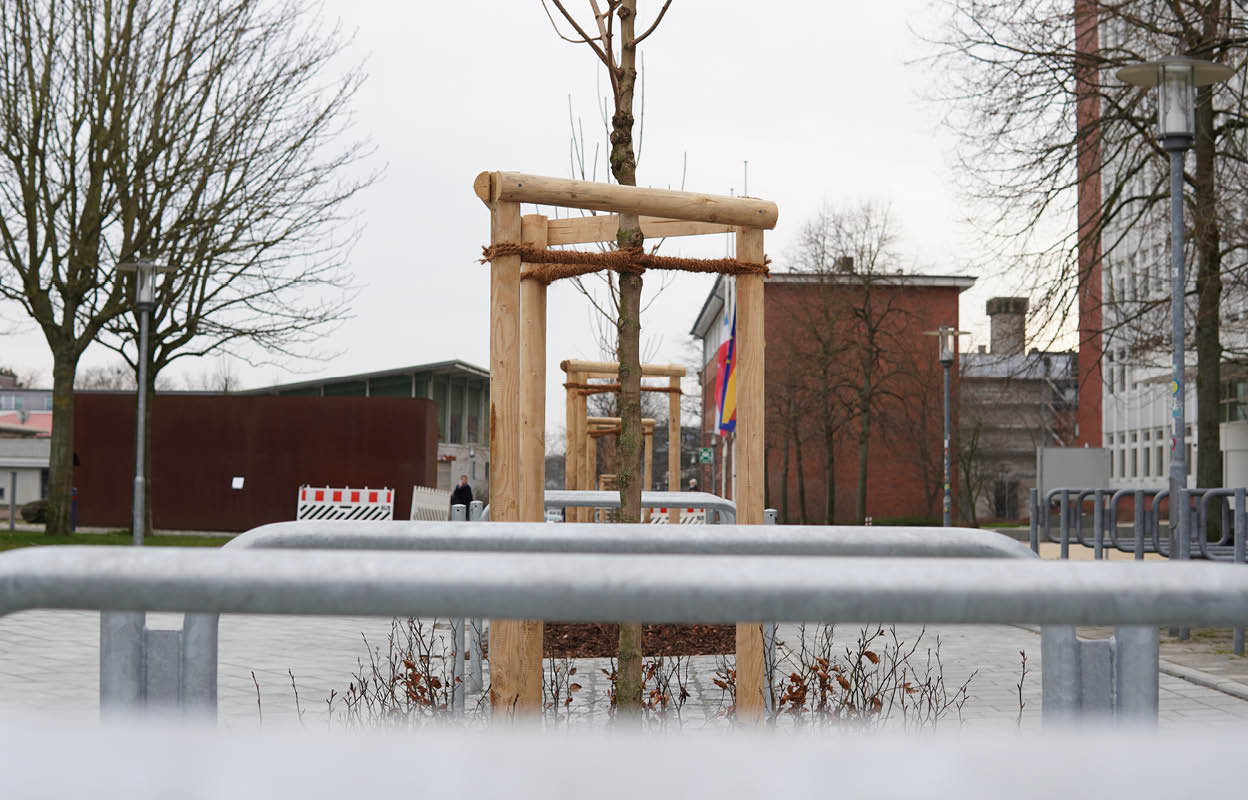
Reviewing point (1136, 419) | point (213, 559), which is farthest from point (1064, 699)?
point (1136, 419)

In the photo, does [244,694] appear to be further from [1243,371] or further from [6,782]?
[1243,371]

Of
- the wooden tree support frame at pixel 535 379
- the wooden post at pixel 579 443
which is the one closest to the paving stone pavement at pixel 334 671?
the wooden tree support frame at pixel 535 379

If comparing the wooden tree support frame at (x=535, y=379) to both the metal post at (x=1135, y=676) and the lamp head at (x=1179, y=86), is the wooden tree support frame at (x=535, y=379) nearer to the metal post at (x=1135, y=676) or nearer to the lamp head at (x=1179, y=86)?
the metal post at (x=1135, y=676)

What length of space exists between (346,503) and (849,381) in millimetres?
24224

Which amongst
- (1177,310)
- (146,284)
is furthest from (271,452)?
(1177,310)

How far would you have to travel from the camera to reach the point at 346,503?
1014 inches

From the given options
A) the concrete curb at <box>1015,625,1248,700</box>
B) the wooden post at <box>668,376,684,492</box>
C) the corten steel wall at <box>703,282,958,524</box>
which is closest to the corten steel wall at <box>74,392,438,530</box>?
the corten steel wall at <box>703,282,958,524</box>

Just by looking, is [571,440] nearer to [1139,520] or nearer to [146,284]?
[1139,520]

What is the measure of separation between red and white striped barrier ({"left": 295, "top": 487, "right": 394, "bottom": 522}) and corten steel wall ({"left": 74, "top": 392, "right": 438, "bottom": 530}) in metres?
8.71

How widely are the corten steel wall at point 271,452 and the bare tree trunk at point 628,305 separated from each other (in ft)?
94.5

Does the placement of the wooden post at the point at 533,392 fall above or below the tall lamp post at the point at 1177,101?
below

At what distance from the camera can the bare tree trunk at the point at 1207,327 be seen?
22047 millimetres

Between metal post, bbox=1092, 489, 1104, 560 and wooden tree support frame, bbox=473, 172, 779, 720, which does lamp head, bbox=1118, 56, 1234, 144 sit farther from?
wooden tree support frame, bbox=473, 172, 779, 720

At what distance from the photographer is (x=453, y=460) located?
163 feet
